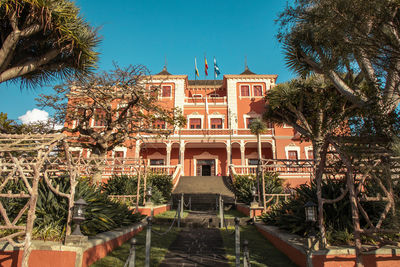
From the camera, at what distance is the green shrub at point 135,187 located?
1209cm

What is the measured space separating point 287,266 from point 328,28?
15.4 feet

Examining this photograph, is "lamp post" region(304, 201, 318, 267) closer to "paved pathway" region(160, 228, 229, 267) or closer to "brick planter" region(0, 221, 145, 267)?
"paved pathway" region(160, 228, 229, 267)

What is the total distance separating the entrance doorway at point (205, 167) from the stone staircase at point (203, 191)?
4.67 meters

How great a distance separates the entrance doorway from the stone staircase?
467 cm

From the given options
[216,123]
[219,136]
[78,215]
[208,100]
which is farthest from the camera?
[208,100]

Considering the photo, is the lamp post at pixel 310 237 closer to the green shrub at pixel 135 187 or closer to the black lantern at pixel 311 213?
the black lantern at pixel 311 213

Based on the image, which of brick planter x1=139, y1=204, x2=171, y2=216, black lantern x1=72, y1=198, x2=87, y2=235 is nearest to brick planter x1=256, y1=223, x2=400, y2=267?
black lantern x1=72, y1=198, x2=87, y2=235

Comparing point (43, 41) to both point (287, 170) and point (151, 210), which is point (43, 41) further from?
point (287, 170)

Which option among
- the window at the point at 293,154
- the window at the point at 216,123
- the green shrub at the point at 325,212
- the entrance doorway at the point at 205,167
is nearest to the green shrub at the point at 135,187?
the green shrub at the point at 325,212

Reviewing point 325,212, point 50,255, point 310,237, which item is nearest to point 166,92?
point 325,212

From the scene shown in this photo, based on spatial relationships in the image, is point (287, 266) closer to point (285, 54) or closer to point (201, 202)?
point (285, 54)

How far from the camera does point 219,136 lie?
945 inches

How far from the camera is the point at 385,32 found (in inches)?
180

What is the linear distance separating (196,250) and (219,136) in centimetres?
1805
